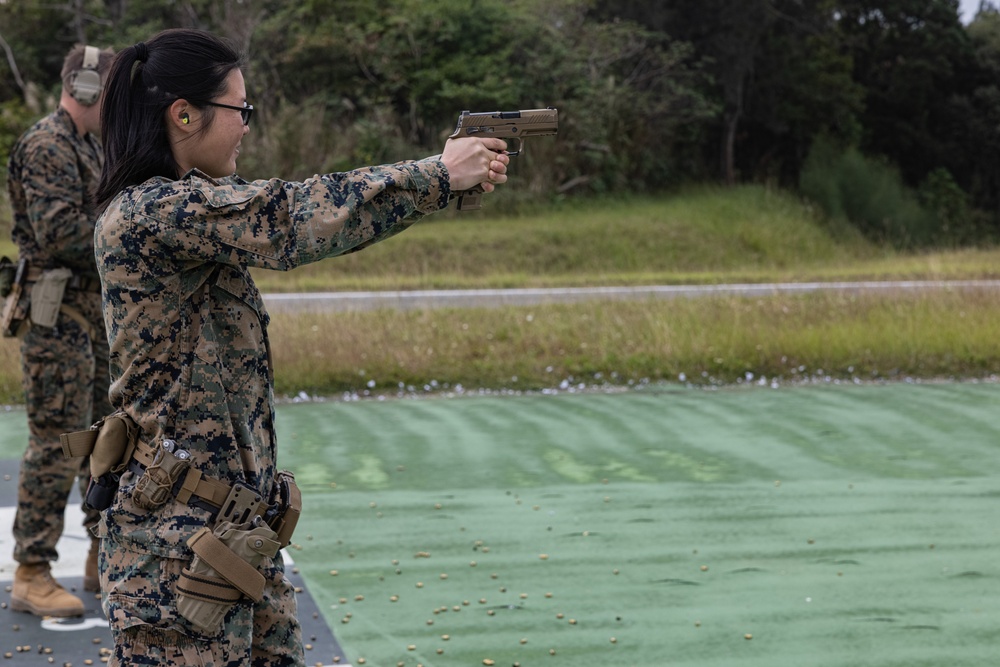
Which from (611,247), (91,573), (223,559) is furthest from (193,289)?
(611,247)

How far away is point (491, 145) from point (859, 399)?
21.3ft

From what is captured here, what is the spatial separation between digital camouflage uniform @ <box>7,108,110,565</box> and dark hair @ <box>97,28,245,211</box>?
2.04 metres

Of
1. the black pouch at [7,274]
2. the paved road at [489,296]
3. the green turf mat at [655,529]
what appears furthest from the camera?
the paved road at [489,296]

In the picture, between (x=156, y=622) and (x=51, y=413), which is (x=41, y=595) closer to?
(x=51, y=413)

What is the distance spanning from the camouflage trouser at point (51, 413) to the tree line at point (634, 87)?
57.5 feet

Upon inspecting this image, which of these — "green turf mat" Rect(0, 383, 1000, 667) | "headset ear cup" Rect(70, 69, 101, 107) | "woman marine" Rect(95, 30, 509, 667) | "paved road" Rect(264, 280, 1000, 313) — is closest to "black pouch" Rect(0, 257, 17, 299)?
"headset ear cup" Rect(70, 69, 101, 107)

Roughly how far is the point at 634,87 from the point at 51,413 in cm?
2226

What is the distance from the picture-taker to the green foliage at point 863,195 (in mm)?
25875

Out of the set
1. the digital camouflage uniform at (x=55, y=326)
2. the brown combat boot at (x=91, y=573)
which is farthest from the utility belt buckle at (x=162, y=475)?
the brown combat boot at (x=91, y=573)

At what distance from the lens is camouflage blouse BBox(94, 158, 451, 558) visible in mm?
2375

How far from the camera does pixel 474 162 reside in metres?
2.54

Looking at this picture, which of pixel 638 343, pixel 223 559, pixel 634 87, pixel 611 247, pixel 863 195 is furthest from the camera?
pixel 863 195

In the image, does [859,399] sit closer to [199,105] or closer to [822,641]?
[822,641]

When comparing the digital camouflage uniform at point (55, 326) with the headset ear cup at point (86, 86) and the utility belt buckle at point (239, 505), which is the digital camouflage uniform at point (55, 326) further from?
the utility belt buckle at point (239, 505)
